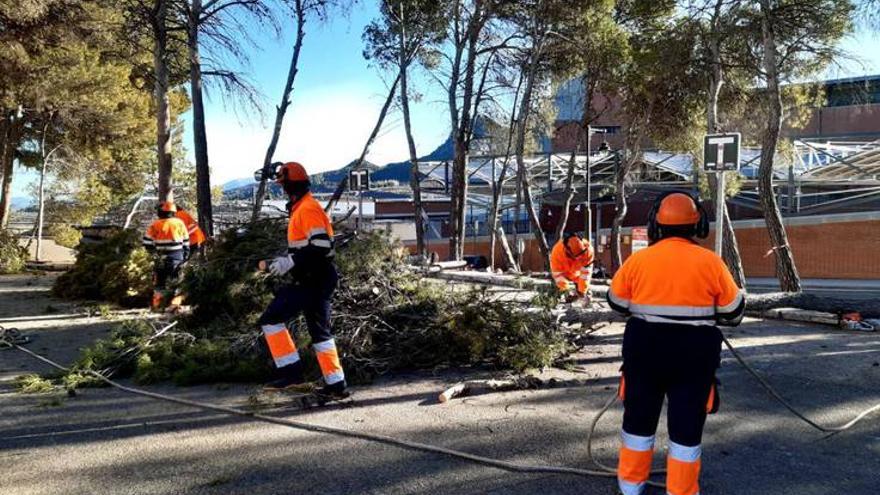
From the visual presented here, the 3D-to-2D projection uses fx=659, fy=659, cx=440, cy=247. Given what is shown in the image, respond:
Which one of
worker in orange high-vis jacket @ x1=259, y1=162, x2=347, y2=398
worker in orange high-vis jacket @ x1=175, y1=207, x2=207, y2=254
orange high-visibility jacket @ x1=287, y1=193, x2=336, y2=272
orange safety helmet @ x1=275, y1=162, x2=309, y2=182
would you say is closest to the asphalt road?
worker in orange high-vis jacket @ x1=259, y1=162, x2=347, y2=398

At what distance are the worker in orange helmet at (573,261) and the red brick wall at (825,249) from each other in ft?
58.4

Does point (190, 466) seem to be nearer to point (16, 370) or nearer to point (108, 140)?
point (16, 370)

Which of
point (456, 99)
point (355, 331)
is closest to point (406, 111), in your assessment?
point (456, 99)

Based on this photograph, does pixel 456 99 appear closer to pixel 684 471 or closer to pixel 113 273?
pixel 113 273

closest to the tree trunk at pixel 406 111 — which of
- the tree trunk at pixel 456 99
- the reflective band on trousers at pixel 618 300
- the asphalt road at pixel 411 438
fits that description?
the tree trunk at pixel 456 99

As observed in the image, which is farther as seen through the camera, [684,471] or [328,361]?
[328,361]

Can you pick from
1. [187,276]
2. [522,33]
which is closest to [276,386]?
[187,276]

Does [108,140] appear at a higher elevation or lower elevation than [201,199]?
higher

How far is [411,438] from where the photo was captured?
4543 mm

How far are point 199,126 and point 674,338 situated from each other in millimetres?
11678

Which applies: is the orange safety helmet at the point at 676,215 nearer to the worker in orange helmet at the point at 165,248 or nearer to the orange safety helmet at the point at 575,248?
the orange safety helmet at the point at 575,248

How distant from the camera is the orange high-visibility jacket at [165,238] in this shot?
10266mm

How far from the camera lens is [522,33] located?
19.7 m

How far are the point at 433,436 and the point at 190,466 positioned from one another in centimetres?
158
